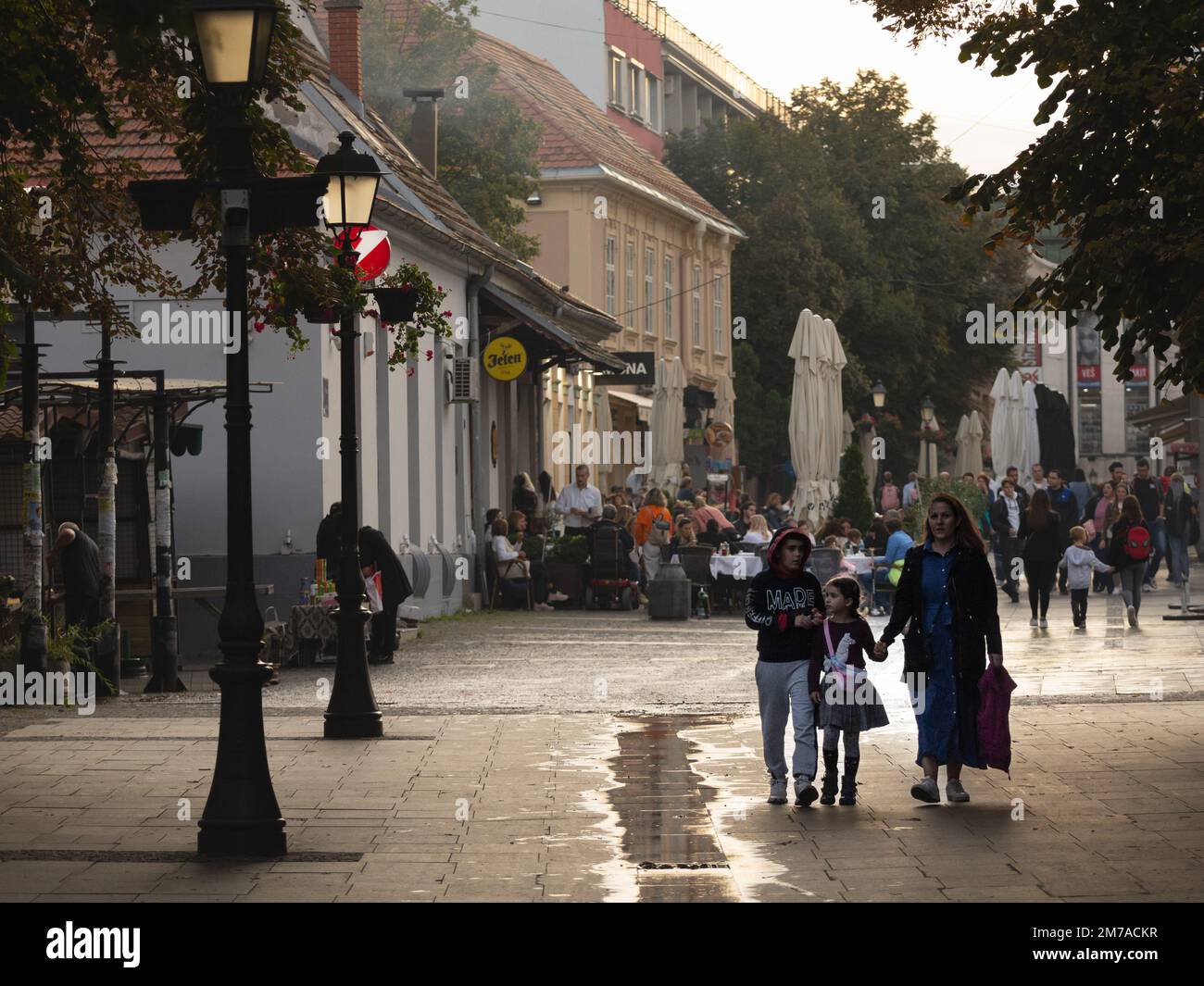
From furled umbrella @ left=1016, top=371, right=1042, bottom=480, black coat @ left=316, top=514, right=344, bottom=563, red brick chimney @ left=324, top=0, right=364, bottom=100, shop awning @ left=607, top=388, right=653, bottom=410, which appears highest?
red brick chimney @ left=324, top=0, right=364, bottom=100

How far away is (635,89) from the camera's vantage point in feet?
203

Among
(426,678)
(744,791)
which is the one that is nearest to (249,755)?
(744,791)

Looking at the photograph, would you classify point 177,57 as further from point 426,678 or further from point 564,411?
point 564,411

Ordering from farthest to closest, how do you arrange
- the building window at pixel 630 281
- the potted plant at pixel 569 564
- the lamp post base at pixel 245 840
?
the building window at pixel 630 281
the potted plant at pixel 569 564
the lamp post base at pixel 245 840

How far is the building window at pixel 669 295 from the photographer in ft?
178

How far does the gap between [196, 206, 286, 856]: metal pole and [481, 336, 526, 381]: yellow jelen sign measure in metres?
21.4

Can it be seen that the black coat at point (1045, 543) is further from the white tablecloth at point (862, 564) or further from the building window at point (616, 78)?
the building window at point (616, 78)

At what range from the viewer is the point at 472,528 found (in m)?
32.4

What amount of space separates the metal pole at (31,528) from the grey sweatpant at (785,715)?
25.2ft

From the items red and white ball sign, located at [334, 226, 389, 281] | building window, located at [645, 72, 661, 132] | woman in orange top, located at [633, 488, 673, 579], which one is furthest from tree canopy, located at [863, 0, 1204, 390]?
building window, located at [645, 72, 661, 132]

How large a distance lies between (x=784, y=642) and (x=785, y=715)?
0.39 m

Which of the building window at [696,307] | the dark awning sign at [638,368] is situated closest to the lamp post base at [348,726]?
the dark awning sign at [638,368]

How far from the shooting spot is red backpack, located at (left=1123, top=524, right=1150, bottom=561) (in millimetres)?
24516

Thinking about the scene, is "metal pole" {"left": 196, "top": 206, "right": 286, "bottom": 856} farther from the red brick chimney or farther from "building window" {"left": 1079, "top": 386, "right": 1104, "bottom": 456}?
"building window" {"left": 1079, "top": 386, "right": 1104, "bottom": 456}
